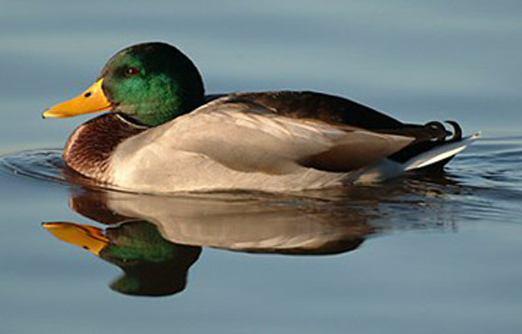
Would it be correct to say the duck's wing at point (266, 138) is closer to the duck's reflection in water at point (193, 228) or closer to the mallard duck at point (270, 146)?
the mallard duck at point (270, 146)

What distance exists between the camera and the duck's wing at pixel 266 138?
456 inches

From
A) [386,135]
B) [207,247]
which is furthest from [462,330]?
[386,135]

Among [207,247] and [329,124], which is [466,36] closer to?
[329,124]

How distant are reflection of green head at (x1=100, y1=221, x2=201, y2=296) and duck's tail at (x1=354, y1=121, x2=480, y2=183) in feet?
6.20

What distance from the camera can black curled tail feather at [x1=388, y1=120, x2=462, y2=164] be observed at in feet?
38.4

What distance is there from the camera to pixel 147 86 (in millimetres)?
12188

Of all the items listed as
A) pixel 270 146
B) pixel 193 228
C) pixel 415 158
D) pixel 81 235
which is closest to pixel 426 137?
pixel 415 158

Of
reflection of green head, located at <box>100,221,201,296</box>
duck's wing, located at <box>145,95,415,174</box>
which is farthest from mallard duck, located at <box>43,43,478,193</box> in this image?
reflection of green head, located at <box>100,221,201,296</box>

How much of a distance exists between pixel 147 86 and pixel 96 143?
55cm

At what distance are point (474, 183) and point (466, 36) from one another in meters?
2.78

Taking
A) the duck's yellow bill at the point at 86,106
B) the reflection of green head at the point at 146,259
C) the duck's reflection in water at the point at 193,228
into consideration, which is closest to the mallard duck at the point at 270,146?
the duck's reflection in water at the point at 193,228

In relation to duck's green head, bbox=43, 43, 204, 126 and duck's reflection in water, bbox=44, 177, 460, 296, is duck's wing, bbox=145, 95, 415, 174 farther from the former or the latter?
duck's green head, bbox=43, 43, 204, 126

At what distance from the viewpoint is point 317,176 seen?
1177cm

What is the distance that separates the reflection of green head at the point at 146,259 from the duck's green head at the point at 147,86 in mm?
1574
